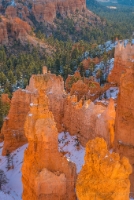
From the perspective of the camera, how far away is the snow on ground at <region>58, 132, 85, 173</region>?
19.0m

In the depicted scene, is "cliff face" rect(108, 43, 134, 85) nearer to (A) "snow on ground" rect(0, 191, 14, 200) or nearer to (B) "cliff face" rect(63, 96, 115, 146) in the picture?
(B) "cliff face" rect(63, 96, 115, 146)

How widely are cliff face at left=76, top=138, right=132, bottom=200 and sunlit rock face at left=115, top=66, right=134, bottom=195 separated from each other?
5287 millimetres

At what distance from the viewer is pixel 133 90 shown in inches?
568

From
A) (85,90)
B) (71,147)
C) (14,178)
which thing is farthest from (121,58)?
(14,178)

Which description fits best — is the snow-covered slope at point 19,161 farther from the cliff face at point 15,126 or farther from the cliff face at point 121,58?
the cliff face at point 121,58

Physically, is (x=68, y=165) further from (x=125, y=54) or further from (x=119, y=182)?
(x=125, y=54)

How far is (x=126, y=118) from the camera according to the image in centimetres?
1470

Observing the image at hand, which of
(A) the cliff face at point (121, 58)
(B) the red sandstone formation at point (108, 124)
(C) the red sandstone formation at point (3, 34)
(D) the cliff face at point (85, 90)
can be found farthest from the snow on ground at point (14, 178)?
(C) the red sandstone formation at point (3, 34)

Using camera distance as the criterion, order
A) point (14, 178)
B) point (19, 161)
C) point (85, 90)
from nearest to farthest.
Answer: point (14, 178) → point (19, 161) → point (85, 90)

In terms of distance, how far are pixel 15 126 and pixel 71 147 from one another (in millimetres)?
5007

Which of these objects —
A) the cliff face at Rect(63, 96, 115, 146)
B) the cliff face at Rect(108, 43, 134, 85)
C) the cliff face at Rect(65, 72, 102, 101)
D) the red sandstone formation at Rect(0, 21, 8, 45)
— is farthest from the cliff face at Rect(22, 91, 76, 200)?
the red sandstone formation at Rect(0, 21, 8, 45)

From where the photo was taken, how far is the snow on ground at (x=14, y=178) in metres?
17.7

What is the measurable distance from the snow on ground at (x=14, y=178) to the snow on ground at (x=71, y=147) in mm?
2884

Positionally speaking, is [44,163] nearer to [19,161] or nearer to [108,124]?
[108,124]
